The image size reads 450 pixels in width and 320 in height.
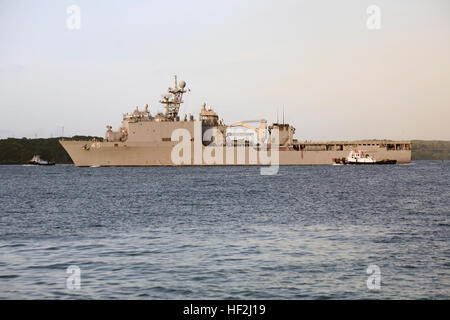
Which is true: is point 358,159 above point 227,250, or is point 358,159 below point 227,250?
above

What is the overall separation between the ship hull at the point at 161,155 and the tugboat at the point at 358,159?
718mm

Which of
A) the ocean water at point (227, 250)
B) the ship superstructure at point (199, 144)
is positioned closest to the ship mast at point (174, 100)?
the ship superstructure at point (199, 144)

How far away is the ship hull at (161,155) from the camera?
250ft

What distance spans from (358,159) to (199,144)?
27422mm

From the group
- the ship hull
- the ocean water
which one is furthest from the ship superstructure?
the ocean water

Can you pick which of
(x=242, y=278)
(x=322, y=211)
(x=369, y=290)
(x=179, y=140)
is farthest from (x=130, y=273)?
(x=179, y=140)

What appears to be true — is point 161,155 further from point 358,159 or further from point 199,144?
point 358,159

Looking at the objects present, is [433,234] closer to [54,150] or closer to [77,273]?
[77,273]

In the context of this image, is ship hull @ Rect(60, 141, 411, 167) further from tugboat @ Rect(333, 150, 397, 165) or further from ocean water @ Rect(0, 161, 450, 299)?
ocean water @ Rect(0, 161, 450, 299)

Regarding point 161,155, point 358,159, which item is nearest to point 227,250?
point 161,155

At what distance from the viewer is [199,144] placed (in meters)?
78.9

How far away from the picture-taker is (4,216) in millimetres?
23531

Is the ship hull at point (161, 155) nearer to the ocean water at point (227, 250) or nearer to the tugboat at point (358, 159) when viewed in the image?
the tugboat at point (358, 159)

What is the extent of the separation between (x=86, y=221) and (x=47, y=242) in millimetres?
5199
